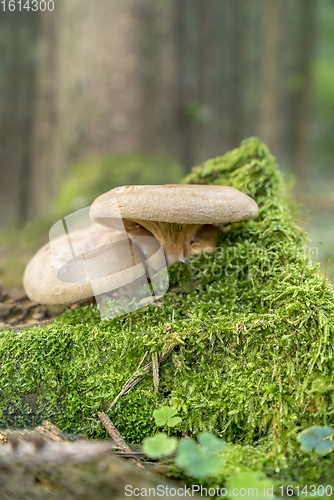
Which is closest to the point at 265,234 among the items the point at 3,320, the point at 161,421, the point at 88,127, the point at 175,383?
the point at 175,383

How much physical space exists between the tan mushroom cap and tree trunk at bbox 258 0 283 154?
27.1ft

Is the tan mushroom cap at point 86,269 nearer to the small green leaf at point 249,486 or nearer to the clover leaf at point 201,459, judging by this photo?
the clover leaf at point 201,459

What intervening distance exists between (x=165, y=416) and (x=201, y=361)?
1.16 feet

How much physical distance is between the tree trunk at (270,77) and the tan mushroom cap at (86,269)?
8247mm

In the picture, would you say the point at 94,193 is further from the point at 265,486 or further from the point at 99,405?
the point at 265,486

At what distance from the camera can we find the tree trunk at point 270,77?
30.9 feet

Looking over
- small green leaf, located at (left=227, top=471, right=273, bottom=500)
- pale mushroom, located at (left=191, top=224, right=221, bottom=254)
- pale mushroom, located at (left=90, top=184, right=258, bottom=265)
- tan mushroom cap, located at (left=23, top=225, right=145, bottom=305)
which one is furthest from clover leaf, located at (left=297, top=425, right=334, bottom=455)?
pale mushroom, located at (left=191, top=224, right=221, bottom=254)

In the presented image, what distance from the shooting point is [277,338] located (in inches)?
72.6

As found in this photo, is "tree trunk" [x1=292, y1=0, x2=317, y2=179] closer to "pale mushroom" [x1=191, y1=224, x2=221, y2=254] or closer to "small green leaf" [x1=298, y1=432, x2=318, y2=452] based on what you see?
"pale mushroom" [x1=191, y1=224, x2=221, y2=254]

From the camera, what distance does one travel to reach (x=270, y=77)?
9.70 meters

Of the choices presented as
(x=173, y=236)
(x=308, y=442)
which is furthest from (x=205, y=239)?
(x=308, y=442)

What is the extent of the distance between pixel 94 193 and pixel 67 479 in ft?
15.3

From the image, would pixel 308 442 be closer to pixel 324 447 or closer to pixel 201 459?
pixel 324 447

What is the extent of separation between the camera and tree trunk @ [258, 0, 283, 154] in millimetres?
9422
